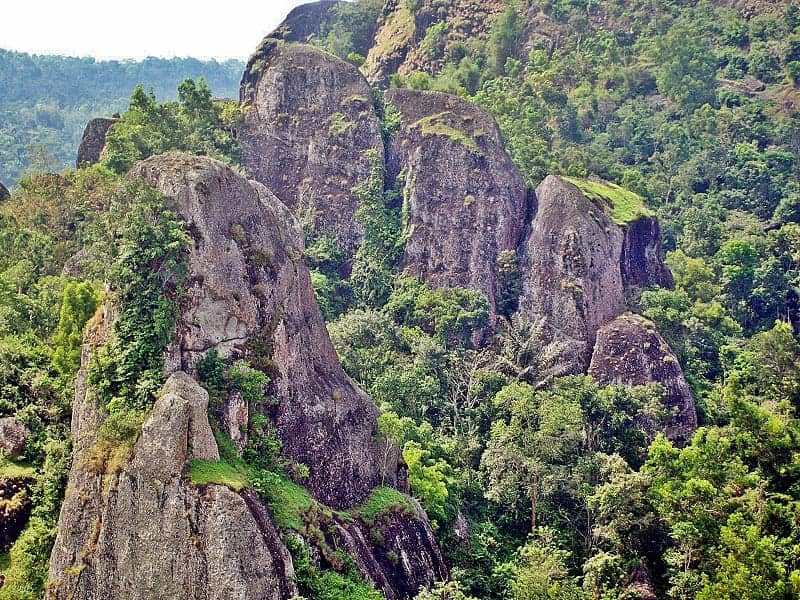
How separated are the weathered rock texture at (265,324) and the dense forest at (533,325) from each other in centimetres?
88

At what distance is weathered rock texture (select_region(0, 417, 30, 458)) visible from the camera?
2414 centimetres

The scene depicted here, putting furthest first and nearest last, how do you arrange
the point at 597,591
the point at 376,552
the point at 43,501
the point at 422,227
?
1. the point at 422,227
2. the point at 597,591
3. the point at 376,552
4. the point at 43,501

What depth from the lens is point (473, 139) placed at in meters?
48.0

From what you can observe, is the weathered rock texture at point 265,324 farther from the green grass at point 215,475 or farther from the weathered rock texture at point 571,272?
the weathered rock texture at point 571,272

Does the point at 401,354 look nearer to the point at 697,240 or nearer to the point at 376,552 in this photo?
the point at 376,552

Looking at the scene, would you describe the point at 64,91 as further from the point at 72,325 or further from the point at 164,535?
the point at 164,535

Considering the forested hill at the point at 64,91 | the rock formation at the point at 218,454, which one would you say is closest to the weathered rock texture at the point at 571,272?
the rock formation at the point at 218,454

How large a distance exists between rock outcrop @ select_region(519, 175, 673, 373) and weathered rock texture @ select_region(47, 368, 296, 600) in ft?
76.6

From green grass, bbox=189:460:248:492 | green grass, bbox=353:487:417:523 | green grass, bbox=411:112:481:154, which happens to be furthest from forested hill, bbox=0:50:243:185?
green grass, bbox=189:460:248:492

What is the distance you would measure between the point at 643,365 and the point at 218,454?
81.4ft

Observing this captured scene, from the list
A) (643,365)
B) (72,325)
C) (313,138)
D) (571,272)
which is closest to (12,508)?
(72,325)

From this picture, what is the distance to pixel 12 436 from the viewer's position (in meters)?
24.4

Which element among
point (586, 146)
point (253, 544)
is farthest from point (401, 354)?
point (586, 146)

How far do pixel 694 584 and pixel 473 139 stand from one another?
29.6 metres
